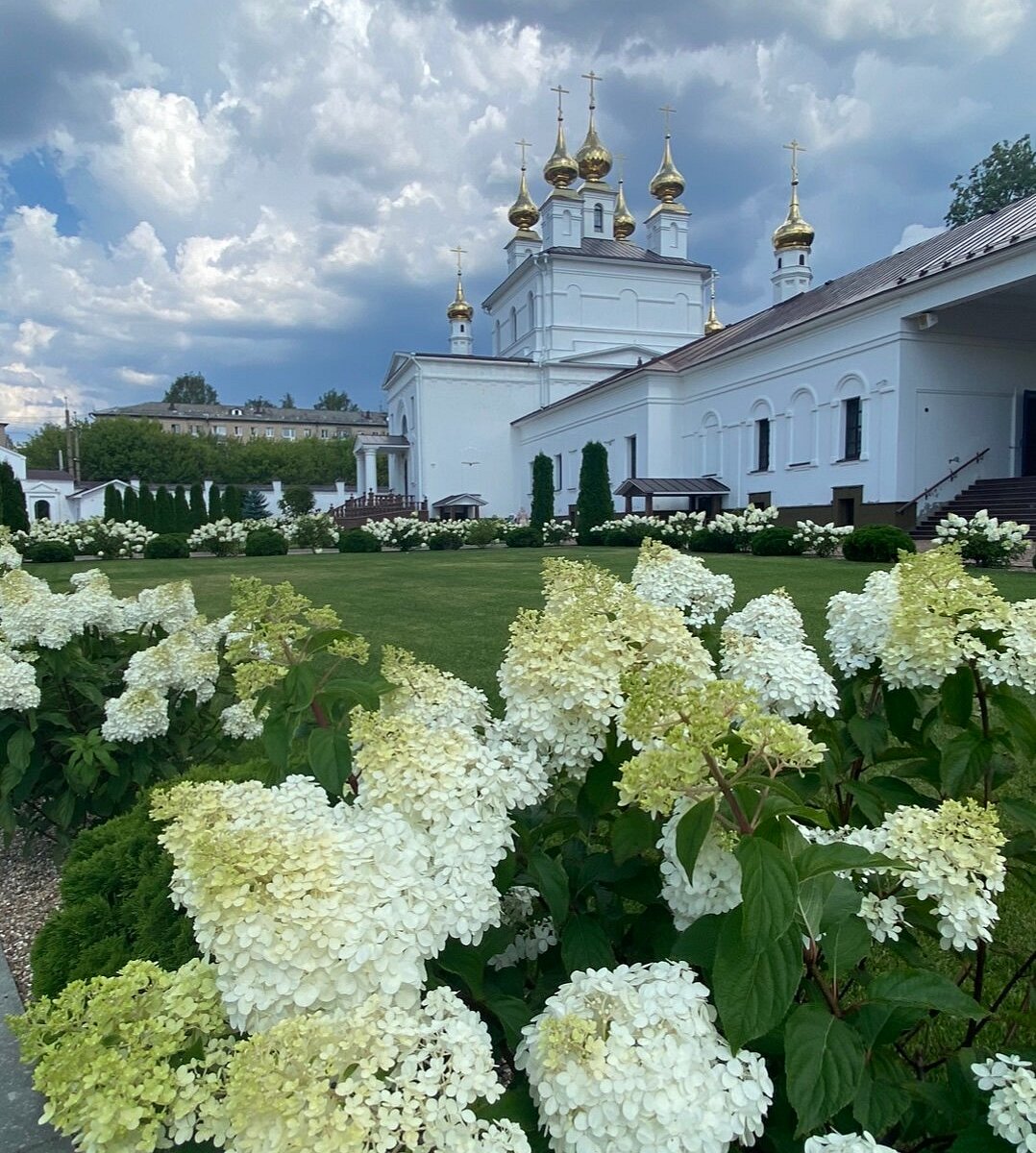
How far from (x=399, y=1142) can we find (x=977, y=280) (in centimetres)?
2027

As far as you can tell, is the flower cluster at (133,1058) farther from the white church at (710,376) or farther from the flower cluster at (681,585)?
the white church at (710,376)

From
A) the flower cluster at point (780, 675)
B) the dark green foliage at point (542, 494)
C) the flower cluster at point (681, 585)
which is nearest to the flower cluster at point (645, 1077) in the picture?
the flower cluster at point (780, 675)

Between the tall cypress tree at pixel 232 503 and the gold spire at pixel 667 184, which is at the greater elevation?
the gold spire at pixel 667 184

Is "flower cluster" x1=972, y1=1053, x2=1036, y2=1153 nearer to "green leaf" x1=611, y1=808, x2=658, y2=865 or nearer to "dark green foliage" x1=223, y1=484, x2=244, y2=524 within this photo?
"green leaf" x1=611, y1=808, x2=658, y2=865

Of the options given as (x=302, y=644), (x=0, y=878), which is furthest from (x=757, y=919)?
(x=0, y=878)

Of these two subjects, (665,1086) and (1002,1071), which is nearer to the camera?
(665,1086)

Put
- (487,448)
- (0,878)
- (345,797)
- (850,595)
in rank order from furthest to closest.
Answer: (487,448) → (0,878) → (850,595) → (345,797)

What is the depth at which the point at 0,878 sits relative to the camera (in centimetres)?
370

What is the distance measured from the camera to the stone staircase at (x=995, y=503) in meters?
16.9

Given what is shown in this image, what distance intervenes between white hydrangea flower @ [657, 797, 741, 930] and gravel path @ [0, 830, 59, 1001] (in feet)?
8.78

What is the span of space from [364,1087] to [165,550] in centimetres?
2561

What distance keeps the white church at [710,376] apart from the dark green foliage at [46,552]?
58.8ft

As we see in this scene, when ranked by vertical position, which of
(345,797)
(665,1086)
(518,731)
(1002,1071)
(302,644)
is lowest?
(1002,1071)

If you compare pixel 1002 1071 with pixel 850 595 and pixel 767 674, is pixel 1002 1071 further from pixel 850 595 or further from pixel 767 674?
pixel 850 595
